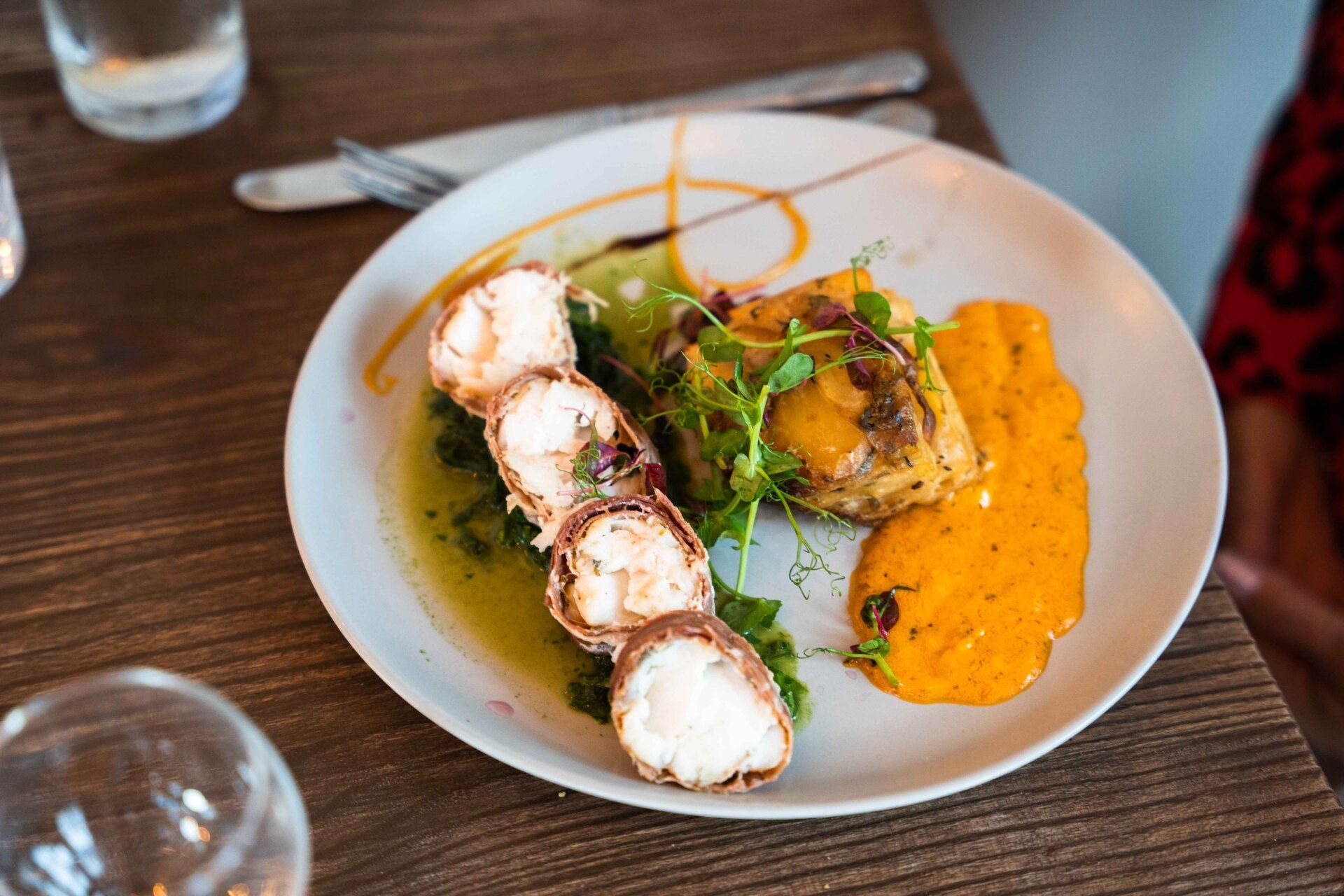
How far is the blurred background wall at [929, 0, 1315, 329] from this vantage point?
3.27 meters

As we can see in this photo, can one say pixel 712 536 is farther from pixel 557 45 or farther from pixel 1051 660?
pixel 557 45

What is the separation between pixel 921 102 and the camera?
7.25 ft

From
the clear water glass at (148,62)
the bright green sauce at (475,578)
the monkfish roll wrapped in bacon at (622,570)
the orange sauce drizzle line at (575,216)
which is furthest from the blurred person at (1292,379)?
the clear water glass at (148,62)

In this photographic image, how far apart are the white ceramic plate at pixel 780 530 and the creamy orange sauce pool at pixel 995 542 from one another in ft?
0.10

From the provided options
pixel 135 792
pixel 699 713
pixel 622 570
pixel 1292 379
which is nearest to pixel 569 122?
pixel 622 570

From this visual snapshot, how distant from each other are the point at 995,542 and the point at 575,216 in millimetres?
971

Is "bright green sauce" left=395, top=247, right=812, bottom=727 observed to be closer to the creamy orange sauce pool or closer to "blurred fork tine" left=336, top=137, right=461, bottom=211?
the creamy orange sauce pool

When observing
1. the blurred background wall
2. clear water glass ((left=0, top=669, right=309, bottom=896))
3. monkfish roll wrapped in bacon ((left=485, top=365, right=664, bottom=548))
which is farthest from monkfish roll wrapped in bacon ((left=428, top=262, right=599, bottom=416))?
the blurred background wall

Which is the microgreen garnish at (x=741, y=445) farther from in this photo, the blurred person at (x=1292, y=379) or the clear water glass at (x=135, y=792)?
the blurred person at (x=1292, y=379)

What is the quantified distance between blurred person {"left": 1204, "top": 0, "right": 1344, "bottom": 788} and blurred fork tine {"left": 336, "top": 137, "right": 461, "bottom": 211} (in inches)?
68.0

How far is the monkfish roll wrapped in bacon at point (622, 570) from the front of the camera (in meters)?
1.28

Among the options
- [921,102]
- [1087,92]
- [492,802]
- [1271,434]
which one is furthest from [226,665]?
[1087,92]

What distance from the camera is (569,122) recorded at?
2.11 meters

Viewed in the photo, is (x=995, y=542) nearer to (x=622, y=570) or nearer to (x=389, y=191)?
(x=622, y=570)
